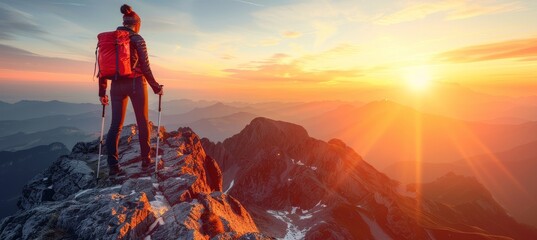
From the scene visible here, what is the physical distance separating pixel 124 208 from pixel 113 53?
24.2 ft

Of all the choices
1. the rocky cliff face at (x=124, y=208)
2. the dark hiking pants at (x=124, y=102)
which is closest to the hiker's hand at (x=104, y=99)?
the dark hiking pants at (x=124, y=102)

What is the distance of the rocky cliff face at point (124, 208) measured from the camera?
40.2 ft

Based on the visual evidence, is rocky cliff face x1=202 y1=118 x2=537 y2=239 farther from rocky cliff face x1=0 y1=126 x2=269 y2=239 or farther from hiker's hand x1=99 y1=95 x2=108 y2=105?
hiker's hand x1=99 y1=95 x2=108 y2=105

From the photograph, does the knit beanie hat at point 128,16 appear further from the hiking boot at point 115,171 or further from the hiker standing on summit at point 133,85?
the hiking boot at point 115,171

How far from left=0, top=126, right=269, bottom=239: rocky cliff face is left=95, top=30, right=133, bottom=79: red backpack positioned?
6.18 m

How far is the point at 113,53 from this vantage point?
1376 centimetres

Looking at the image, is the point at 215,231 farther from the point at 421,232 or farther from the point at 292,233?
the point at 421,232

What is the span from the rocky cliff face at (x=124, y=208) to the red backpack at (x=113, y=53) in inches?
243

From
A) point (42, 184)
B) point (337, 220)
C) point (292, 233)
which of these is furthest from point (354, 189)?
point (42, 184)

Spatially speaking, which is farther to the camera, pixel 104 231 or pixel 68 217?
pixel 68 217

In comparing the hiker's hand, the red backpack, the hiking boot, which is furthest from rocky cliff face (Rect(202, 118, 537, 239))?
the red backpack

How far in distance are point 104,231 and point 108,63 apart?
778cm

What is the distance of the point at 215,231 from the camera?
13.9 metres

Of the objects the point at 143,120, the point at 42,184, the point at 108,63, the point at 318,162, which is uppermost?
the point at 108,63
